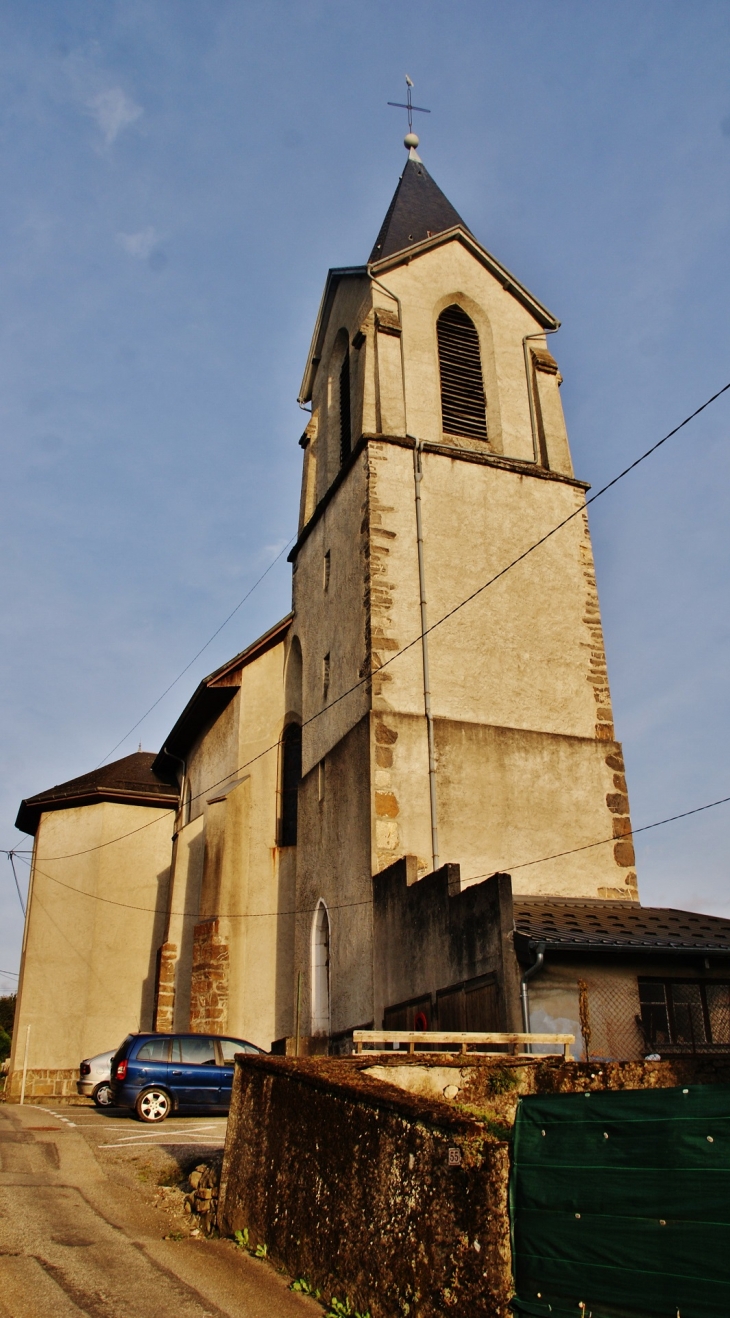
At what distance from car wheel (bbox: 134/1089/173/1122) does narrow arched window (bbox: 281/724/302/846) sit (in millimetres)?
6117

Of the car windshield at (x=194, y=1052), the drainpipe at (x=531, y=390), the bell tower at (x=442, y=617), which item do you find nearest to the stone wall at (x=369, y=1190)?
the bell tower at (x=442, y=617)

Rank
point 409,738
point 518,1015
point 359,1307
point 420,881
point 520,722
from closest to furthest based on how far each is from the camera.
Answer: point 359,1307 < point 518,1015 < point 420,881 < point 409,738 < point 520,722

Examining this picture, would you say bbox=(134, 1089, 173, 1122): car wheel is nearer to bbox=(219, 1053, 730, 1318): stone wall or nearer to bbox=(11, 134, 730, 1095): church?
bbox=(11, 134, 730, 1095): church

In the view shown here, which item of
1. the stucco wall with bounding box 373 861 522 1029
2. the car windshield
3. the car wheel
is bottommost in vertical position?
the car wheel

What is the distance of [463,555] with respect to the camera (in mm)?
18203

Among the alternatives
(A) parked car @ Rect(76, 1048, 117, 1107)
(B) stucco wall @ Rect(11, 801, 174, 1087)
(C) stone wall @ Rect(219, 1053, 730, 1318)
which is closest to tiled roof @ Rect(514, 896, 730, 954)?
(C) stone wall @ Rect(219, 1053, 730, 1318)

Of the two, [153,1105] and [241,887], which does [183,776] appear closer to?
[241,887]

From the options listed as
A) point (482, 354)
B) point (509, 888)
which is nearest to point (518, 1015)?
point (509, 888)

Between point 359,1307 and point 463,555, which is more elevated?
point 463,555

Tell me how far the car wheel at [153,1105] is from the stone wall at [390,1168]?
24.2 feet

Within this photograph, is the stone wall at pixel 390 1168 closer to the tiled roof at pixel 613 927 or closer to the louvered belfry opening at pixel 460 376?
the tiled roof at pixel 613 927

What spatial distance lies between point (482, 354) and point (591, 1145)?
18.1 m

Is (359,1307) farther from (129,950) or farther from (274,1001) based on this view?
(129,950)

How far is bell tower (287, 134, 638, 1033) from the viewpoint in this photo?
16.0 m
